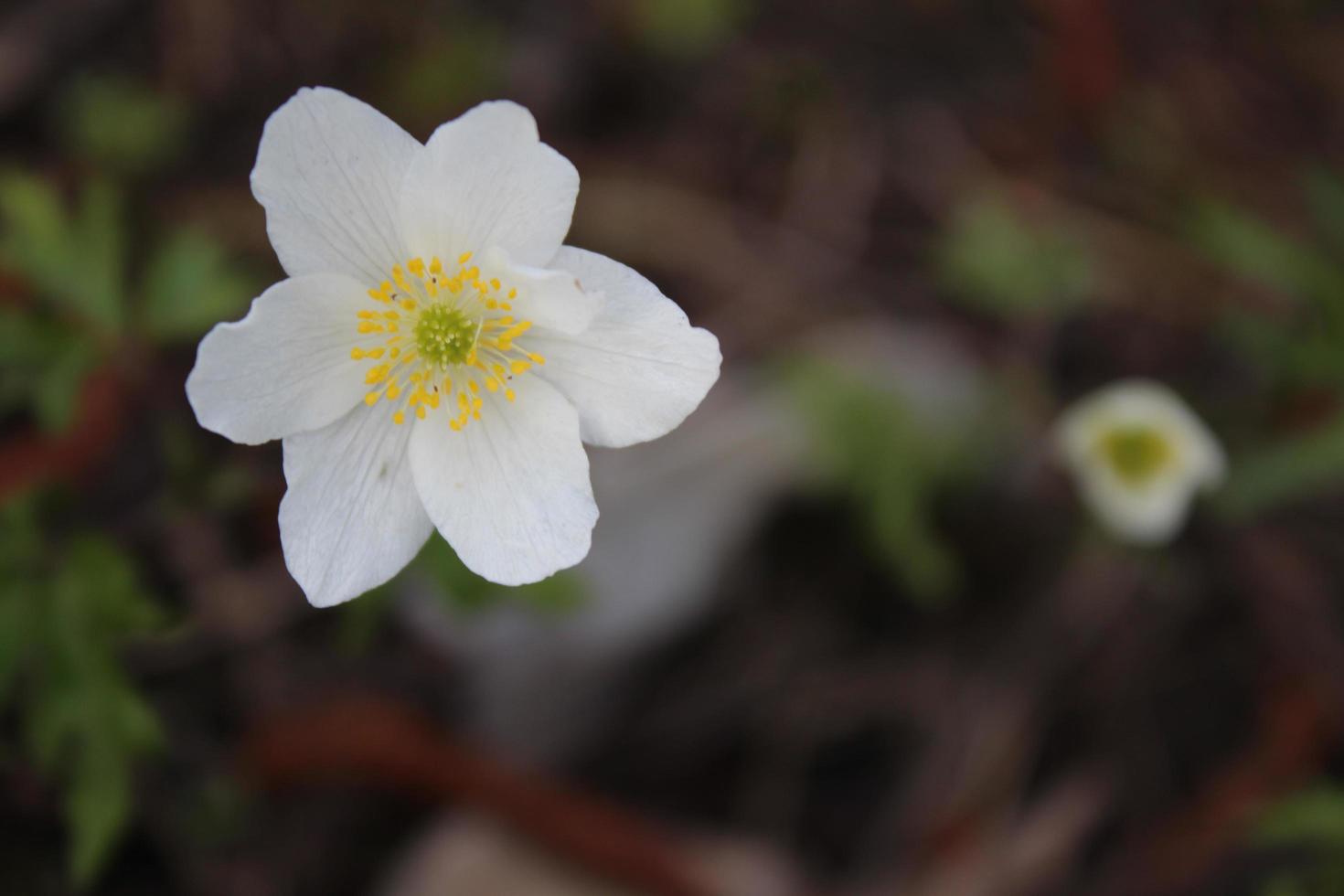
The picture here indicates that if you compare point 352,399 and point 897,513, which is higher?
point 352,399

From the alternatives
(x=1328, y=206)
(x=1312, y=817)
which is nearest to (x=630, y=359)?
(x=1312, y=817)

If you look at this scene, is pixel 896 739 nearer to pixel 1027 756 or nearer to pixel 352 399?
pixel 1027 756

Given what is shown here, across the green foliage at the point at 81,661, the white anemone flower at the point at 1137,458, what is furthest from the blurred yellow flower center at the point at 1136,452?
the green foliage at the point at 81,661

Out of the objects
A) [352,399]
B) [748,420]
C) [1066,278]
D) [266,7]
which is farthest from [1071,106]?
[352,399]

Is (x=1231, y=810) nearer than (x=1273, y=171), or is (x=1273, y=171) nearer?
(x=1231, y=810)

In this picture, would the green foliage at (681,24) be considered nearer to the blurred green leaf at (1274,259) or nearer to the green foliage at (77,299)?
the blurred green leaf at (1274,259)

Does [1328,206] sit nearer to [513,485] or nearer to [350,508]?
[513,485]
